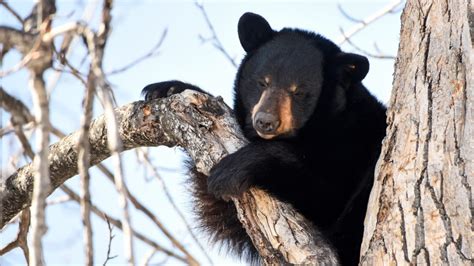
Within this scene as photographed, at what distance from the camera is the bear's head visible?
227 inches

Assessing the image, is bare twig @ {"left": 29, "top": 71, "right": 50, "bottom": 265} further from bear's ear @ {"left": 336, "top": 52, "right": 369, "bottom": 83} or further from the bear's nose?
bear's ear @ {"left": 336, "top": 52, "right": 369, "bottom": 83}

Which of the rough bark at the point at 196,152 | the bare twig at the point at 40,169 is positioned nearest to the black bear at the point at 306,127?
the rough bark at the point at 196,152

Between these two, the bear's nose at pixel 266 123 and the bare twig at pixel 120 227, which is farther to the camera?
the bare twig at pixel 120 227

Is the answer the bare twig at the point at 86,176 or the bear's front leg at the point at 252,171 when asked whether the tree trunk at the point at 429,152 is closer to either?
the bear's front leg at the point at 252,171

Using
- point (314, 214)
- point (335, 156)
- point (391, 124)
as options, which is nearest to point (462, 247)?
point (391, 124)

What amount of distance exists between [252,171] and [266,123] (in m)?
0.82

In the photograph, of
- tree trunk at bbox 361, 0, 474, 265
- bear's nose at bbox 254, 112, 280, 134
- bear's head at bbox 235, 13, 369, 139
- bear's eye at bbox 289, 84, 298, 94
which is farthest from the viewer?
bear's eye at bbox 289, 84, 298, 94

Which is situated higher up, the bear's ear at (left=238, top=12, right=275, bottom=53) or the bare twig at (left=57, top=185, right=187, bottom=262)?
the bear's ear at (left=238, top=12, right=275, bottom=53)

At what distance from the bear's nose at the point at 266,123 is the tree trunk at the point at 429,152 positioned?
140 cm

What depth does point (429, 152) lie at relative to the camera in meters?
3.88

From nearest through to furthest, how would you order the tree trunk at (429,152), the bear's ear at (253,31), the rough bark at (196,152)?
1. the tree trunk at (429,152)
2. the rough bark at (196,152)
3. the bear's ear at (253,31)

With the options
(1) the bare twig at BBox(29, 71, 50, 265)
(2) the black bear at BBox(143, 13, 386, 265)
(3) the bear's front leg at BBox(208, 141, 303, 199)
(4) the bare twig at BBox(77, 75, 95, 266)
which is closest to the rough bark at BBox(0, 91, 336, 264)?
(3) the bear's front leg at BBox(208, 141, 303, 199)

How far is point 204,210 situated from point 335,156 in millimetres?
1106

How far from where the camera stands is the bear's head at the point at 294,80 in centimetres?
578
